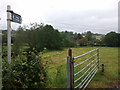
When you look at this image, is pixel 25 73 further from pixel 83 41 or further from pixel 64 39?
pixel 83 41

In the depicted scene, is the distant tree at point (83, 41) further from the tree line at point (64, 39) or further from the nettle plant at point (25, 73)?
the nettle plant at point (25, 73)

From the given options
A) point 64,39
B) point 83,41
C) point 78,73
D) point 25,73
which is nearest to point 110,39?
point 83,41

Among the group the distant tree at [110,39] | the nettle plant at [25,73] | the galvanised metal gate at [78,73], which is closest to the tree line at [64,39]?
the distant tree at [110,39]

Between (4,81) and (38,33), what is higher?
(38,33)

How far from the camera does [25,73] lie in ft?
6.55

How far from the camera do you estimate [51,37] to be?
1750 cm

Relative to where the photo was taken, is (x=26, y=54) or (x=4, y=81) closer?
(x=4, y=81)

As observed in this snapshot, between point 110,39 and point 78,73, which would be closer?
point 78,73

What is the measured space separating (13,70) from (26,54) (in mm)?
444

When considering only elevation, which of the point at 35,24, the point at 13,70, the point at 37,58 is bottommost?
the point at 13,70

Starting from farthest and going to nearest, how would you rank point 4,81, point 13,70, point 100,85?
point 100,85 < point 13,70 < point 4,81

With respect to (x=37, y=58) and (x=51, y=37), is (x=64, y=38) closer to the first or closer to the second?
(x=51, y=37)

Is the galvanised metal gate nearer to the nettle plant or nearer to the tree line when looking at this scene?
the nettle plant

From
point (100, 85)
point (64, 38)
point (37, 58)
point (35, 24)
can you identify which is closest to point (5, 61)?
point (37, 58)
